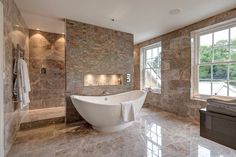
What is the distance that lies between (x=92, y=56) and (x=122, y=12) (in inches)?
52.3

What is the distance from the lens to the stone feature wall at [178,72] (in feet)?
11.5

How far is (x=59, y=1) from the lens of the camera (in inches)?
97.9

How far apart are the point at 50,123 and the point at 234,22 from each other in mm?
4581

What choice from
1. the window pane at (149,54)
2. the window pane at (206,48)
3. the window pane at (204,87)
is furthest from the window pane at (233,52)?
the window pane at (149,54)

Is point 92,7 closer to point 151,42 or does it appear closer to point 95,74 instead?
point 95,74

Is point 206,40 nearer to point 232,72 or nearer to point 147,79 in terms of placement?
point 232,72

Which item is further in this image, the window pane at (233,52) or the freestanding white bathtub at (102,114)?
the window pane at (233,52)

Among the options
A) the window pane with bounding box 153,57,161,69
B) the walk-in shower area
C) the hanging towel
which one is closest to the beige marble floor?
the hanging towel

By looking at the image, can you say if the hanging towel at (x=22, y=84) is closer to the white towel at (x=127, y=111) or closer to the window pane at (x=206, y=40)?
the white towel at (x=127, y=111)

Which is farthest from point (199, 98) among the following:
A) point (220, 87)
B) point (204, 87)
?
point (220, 87)

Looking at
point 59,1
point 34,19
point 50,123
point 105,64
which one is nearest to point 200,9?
point 105,64

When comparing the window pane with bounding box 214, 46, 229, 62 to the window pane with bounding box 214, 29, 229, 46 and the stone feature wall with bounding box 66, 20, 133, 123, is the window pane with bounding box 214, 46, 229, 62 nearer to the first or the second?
the window pane with bounding box 214, 29, 229, 46

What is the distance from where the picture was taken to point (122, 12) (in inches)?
115

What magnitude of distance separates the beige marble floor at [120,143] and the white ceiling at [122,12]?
246cm
